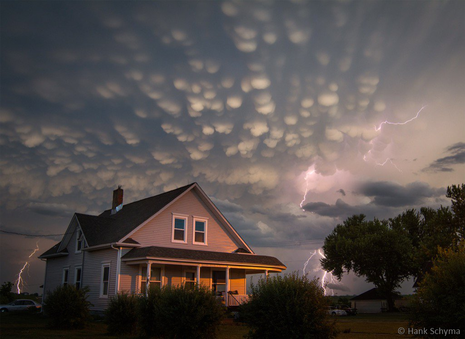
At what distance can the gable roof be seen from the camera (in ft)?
83.6

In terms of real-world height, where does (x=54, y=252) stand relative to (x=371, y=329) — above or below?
above

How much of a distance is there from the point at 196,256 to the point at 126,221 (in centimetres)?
653

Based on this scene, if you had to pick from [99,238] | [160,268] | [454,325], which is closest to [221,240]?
[160,268]

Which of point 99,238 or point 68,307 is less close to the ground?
point 99,238

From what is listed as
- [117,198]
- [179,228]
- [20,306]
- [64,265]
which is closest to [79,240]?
[64,265]

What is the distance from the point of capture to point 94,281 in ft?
85.6

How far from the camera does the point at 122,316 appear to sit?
693 inches

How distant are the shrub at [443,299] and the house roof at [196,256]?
14026 mm

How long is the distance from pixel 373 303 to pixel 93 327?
62762 mm

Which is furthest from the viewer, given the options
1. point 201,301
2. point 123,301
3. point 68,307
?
point 68,307

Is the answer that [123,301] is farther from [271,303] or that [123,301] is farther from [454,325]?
[454,325]

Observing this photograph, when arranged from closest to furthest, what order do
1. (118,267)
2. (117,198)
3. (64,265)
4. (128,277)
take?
(118,267) → (128,277) → (64,265) → (117,198)

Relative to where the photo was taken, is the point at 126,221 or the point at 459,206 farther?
the point at 459,206

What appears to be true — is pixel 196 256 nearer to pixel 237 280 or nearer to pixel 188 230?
pixel 188 230
